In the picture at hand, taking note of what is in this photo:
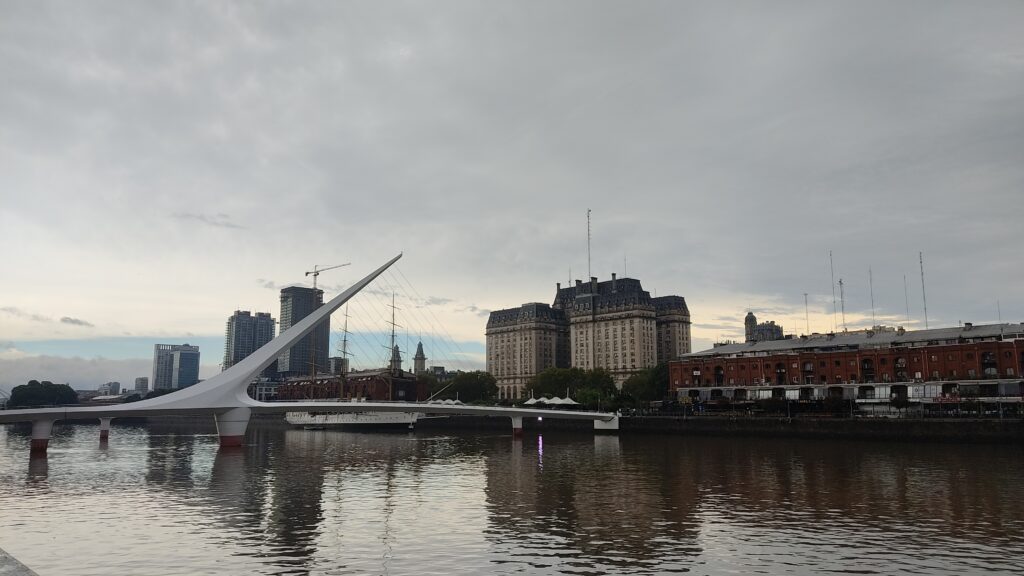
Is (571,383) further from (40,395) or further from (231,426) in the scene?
(40,395)

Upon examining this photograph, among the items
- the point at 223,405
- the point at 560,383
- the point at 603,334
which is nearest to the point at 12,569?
the point at 223,405

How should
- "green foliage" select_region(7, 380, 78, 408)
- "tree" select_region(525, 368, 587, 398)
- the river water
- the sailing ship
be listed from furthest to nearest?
"green foliage" select_region(7, 380, 78, 408)
"tree" select_region(525, 368, 587, 398)
the sailing ship
the river water

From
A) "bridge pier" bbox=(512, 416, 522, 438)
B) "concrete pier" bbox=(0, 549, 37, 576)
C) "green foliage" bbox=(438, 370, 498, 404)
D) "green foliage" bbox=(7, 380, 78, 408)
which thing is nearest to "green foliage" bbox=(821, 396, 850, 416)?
"bridge pier" bbox=(512, 416, 522, 438)

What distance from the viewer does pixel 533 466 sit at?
1937 inches

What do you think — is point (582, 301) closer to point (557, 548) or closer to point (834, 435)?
point (834, 435)

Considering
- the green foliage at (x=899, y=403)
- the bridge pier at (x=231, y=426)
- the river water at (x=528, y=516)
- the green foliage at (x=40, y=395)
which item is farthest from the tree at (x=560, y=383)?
the green foliage at (x=40, y=395)

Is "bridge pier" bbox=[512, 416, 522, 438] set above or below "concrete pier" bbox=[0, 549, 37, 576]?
below

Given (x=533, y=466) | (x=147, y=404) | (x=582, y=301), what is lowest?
(x=533, y=466)

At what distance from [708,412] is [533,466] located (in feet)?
150

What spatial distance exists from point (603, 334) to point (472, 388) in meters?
44.5

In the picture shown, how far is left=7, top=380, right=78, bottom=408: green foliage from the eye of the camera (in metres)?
160

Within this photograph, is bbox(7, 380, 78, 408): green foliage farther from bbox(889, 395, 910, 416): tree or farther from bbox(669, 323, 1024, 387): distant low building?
bbox(889, 395, 910, 416): tree

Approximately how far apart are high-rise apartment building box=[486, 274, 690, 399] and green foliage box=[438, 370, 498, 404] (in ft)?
→ 108

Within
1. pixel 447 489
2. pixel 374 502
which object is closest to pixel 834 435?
pixel 447 489
